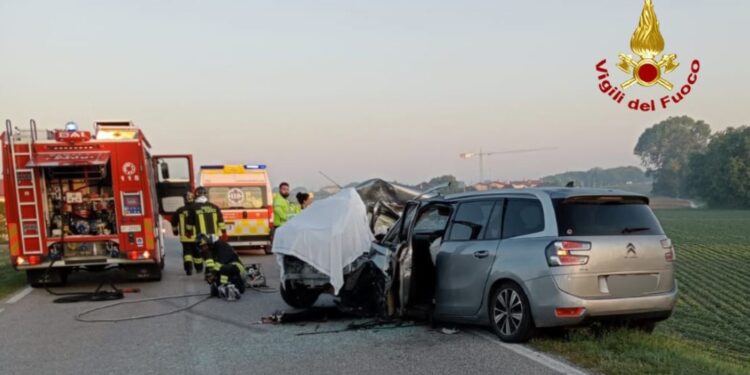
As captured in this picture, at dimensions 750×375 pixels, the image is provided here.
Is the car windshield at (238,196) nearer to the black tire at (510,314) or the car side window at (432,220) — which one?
the car side window at (432,220)

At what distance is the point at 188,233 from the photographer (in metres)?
13.7

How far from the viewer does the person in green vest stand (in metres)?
14.4

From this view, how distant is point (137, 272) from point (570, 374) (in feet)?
32.4

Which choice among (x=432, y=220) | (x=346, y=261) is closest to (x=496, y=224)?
(x=432, y=220)

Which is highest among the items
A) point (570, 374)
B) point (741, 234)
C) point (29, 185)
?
point (29, 185)

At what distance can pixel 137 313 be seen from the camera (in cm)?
941

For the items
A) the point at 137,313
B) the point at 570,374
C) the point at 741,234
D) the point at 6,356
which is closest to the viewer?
the point at 570,374

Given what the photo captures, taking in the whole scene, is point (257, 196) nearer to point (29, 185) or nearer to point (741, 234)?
point (29, 185)

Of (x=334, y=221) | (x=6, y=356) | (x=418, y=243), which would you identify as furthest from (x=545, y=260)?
(x=6, y=356)

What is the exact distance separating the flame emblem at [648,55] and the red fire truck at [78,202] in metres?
11.6

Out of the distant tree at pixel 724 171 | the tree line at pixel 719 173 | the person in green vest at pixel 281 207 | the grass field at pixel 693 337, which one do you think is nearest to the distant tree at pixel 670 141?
the tree line at pixel 719 173

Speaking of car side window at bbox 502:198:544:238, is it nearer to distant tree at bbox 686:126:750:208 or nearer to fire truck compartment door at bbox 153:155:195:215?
fire truck compartment door at bbox 153:155:195:215

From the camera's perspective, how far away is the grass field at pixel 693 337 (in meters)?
5.65

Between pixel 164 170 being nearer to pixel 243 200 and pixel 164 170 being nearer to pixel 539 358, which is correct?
pixel 243 200
